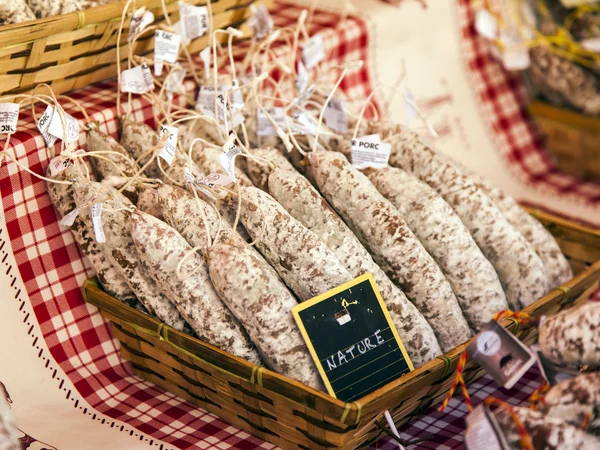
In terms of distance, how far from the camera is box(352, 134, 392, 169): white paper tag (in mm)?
1604

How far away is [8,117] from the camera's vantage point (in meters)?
1.47

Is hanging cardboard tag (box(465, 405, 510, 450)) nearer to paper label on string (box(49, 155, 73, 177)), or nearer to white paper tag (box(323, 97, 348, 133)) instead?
white paper tag (box(323, 97, 348, 133))

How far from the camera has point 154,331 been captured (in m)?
1.42

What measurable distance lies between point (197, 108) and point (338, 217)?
507 mm

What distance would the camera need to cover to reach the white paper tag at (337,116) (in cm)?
174

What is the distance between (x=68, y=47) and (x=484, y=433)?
1189mm

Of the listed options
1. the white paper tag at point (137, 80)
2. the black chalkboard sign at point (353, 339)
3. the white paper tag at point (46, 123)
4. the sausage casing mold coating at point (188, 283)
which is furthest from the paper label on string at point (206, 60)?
the black chalkboard sign at point (353, 339)

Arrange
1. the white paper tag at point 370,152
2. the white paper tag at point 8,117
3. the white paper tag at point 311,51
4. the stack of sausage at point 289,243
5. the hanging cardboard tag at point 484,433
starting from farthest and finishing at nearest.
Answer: the white paper tag at point 311,51
the white paper tag at point 370,152
the white paper tag at point 8,117
the stack of sausage at point 289,243
the hanging cardboard tag at point 484,433

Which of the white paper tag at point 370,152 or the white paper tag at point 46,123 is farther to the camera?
the white paper tag at point 370,152

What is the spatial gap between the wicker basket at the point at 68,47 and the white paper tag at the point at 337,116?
1.39 ft

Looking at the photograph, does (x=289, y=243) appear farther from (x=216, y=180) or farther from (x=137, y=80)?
(x=137, y=80)

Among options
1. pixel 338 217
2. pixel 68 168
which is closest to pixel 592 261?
pixel 338 217

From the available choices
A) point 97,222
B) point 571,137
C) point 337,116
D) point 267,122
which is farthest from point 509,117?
point 97,222

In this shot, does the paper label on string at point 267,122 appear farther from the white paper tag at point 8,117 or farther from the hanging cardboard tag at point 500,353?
the hanging cardboard tag at point 500,353
